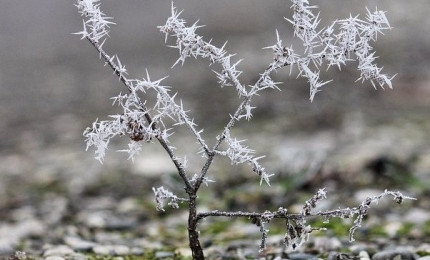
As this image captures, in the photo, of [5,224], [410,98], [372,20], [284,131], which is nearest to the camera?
[372,20]

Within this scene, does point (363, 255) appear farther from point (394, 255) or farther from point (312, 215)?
point (312, 215)

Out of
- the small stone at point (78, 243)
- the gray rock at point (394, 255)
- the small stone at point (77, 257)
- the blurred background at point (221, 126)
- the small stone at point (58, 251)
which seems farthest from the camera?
the blurred background at point (221, 126)

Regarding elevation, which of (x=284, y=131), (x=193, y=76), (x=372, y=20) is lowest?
(x=372, y=20)

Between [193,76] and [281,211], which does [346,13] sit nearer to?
[193,76]

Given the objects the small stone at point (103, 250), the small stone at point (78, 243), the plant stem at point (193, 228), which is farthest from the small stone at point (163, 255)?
the plant stem at point (193, 228)

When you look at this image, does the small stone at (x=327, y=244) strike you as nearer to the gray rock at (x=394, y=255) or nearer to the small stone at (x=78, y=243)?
the gray rock at (x=394, y=255)

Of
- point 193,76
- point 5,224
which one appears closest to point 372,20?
point 5,224

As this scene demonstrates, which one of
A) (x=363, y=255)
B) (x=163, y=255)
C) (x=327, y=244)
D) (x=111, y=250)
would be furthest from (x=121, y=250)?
(x=363, y=255)
